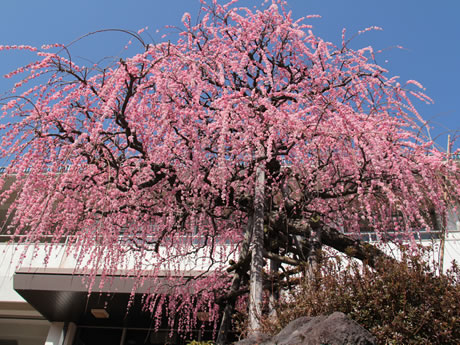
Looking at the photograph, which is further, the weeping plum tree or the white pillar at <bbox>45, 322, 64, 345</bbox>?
the white pillar at <bbox>45, 322, 64, 345</bbox>

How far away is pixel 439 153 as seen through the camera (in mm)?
4781

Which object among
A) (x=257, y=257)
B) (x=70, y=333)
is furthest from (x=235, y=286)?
(x=70, y=333)

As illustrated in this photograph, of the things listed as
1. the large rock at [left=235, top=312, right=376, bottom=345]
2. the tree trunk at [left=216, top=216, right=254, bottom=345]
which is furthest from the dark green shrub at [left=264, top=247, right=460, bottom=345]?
the tree trunk at [left=216, top=216, right=254, bottom=345]

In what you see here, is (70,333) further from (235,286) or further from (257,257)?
(257,257)

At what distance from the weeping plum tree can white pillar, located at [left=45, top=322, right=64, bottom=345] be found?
5.75m

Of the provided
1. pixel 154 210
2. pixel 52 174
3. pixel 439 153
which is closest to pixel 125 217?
pixel 154 210

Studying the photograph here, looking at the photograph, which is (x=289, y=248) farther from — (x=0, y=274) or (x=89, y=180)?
(x=0, y=274)

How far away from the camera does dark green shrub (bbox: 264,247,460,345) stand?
3.19 metres

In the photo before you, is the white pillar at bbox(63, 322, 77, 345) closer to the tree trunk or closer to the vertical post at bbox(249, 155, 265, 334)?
the tree trunk

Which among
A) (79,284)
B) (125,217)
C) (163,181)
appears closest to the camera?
(163,181)

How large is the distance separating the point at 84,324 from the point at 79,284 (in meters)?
2.93

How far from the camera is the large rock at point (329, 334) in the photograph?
276 centimetres

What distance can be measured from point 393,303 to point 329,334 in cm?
97

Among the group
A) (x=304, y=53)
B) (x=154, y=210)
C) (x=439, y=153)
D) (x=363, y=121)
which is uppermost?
(x=304, y=53)
